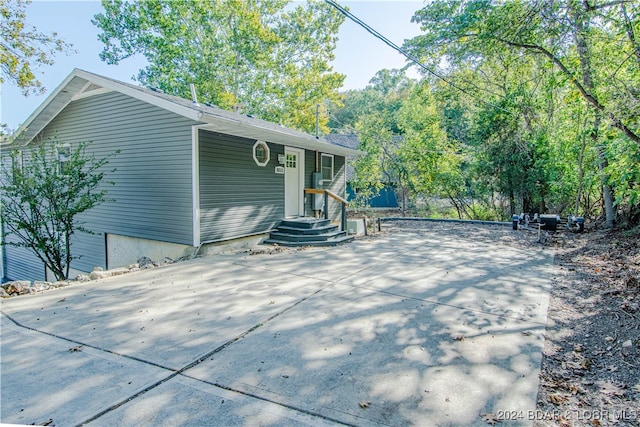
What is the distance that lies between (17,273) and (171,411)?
12.4 metres

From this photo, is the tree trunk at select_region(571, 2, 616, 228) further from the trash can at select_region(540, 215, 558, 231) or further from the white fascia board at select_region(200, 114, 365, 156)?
the white fascia board at select_region(200, 114, 365, 156)

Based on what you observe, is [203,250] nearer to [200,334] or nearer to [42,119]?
[200,334]

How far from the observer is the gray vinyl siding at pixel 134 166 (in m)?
7.17

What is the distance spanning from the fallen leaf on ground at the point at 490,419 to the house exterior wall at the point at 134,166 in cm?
616

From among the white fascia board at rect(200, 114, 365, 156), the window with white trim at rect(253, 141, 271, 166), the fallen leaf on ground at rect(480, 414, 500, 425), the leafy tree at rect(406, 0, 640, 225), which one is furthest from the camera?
the window with white trim at rect(253, 141, 271, 166)

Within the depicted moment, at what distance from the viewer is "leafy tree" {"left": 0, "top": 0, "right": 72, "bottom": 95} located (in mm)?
7840

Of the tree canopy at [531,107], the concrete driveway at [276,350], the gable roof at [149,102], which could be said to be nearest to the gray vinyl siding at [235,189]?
the gable roof at [149,102]

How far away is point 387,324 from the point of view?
12.0 feet

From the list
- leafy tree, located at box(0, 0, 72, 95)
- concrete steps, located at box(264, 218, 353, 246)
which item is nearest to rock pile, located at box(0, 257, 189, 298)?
concrete steps, located at box(264, 218, 353, 246)

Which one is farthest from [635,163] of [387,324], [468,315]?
[387,324]

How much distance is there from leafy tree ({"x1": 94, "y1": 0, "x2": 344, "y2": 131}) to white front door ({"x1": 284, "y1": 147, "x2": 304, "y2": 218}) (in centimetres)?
976

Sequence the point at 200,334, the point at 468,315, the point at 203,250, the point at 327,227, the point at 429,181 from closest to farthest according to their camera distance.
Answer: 1. the point at 200,334
2. the point at 468,315
3. the point at 203,250
4. the point at 327,227
5. the point at 429,181

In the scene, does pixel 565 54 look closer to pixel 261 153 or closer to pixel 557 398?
pixel 261 153

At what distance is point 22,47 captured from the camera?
8.25 m
